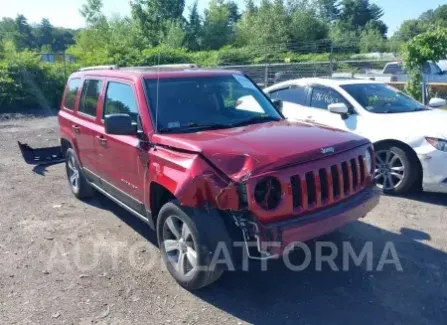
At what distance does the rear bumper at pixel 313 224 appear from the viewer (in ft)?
9.97

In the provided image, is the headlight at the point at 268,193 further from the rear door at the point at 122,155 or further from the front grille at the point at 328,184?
the rear door at the point at 122,155

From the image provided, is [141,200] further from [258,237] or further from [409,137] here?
[409,137]

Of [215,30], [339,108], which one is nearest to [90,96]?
[339,108]

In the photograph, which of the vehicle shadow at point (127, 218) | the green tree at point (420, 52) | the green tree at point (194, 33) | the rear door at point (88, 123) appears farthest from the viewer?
the green tree at point (194, 33)

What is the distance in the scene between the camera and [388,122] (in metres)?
5.85

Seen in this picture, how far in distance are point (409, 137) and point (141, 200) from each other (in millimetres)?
3607

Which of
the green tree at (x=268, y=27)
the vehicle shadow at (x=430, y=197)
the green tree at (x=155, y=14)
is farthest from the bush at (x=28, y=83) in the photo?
the green tree at (x=268, y=27)

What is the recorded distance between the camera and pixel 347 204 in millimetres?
3502

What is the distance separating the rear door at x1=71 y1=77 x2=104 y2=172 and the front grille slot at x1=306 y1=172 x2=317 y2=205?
2.70 meters

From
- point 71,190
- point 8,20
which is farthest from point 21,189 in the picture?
point 8,20

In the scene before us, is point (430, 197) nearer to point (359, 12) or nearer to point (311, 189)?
point (311, 189)

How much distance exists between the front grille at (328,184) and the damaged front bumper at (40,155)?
578 centimetres

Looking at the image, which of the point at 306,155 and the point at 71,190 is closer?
the point at 306,155

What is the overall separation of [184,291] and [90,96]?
9.24 ft
